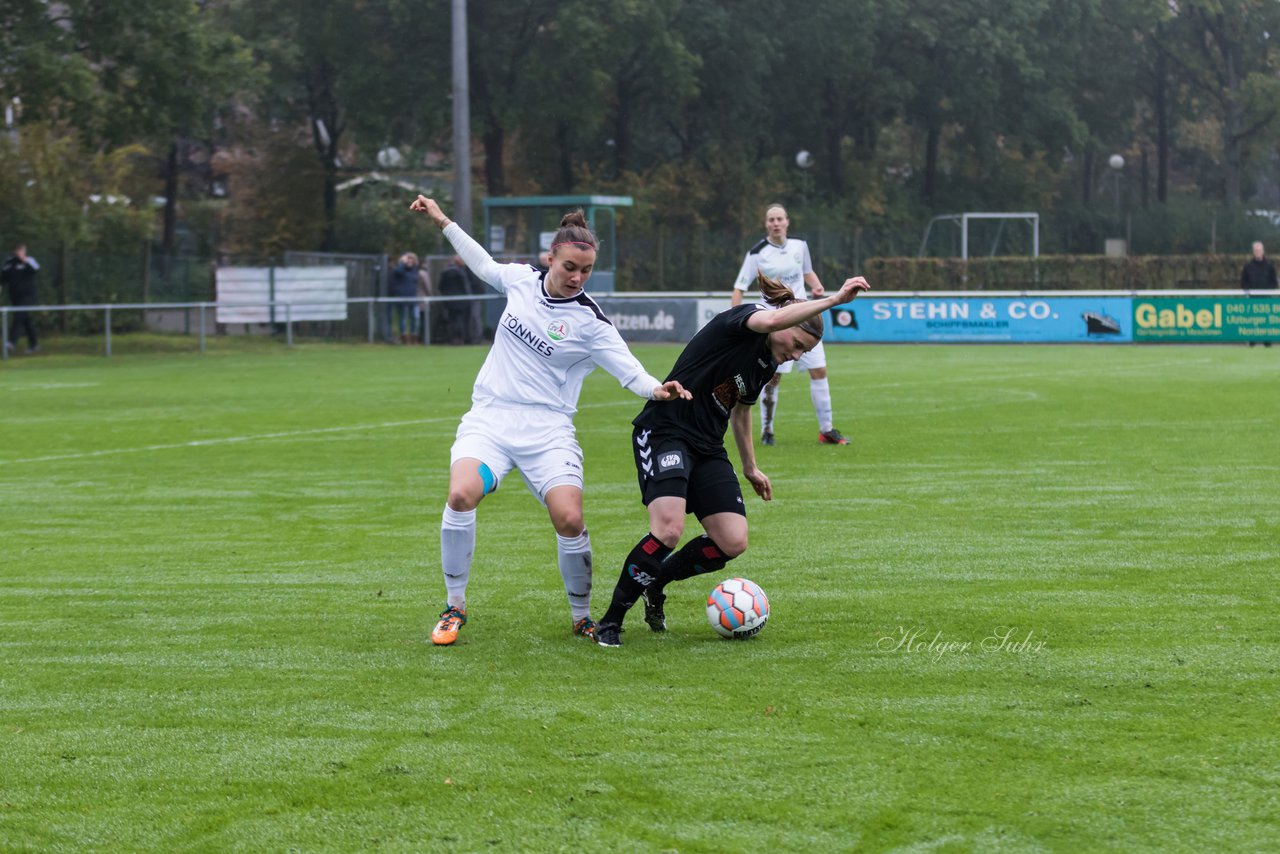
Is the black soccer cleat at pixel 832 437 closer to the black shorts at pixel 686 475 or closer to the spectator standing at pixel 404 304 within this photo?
the black shorts at pixel 686 475

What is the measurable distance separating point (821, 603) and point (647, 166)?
50.3 m

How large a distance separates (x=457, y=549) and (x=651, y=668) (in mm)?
1118

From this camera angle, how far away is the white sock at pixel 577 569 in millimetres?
7340

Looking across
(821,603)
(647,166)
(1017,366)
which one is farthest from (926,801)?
(647,166)

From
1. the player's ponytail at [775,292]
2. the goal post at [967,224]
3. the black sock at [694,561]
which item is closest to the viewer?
the black sock at [694,561]

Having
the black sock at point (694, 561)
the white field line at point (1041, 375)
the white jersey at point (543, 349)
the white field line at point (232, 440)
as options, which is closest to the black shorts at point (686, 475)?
the black sock at point (694, 561)

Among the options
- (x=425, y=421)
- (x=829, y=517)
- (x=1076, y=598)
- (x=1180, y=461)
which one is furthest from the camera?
(x=425, y=421)

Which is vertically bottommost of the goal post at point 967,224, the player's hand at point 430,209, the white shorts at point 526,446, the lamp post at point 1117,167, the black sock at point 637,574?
the black sock at point 637,574

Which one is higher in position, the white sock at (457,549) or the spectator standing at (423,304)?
the spectator standing at (423,304)

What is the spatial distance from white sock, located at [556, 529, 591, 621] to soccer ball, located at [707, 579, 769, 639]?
1.81 feet

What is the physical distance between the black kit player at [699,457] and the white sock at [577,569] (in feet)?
0.46

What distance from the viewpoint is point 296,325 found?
36406 millimetres

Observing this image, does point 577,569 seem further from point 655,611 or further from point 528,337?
point 528,337

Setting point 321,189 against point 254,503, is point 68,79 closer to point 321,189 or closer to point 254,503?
point 321,189
